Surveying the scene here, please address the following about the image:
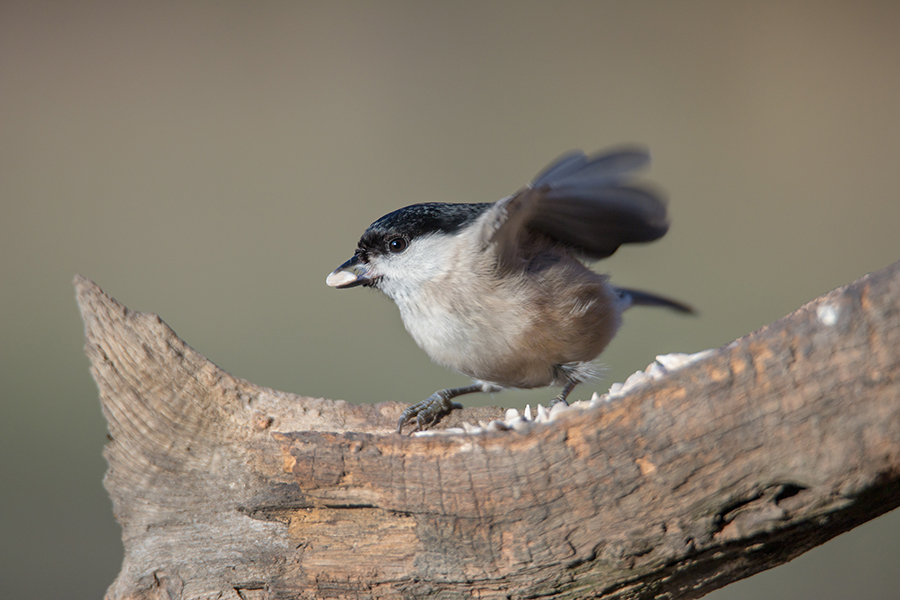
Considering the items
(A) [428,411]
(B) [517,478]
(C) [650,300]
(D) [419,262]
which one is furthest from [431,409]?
(C) [650,300]

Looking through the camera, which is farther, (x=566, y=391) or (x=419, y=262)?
(x=566, y=391)

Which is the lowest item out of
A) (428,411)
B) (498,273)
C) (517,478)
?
(517,478)

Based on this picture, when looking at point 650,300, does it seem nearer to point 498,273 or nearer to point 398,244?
point 498,273

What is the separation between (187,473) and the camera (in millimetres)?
815

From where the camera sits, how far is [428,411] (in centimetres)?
99

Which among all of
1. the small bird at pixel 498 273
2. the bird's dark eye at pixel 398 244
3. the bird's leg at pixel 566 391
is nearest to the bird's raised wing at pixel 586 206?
the small bird at pixel 498 273

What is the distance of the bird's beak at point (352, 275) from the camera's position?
98 centimetres

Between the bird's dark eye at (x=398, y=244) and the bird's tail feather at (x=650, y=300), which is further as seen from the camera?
the bird's tail feather at (x=650, y=300)

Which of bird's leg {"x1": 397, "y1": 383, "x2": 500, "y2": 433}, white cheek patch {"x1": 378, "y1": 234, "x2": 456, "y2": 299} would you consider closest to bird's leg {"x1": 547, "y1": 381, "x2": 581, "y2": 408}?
bird's leg {"x1": 397, "y1": 383, "x2": 500, "y2": 433}

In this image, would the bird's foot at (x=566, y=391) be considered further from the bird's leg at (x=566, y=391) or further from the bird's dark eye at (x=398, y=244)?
the bird's dark eye at (x=398, y=244)

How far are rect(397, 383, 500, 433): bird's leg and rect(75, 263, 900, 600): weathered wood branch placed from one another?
111mm

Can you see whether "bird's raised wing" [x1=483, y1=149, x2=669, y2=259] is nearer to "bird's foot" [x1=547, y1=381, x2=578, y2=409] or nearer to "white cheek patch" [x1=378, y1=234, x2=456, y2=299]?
"white cheek patch" [x1=378, y1=234, x2=456, y2=299]

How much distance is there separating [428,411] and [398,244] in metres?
0.27

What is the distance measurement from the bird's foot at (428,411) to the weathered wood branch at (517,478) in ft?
0.35
